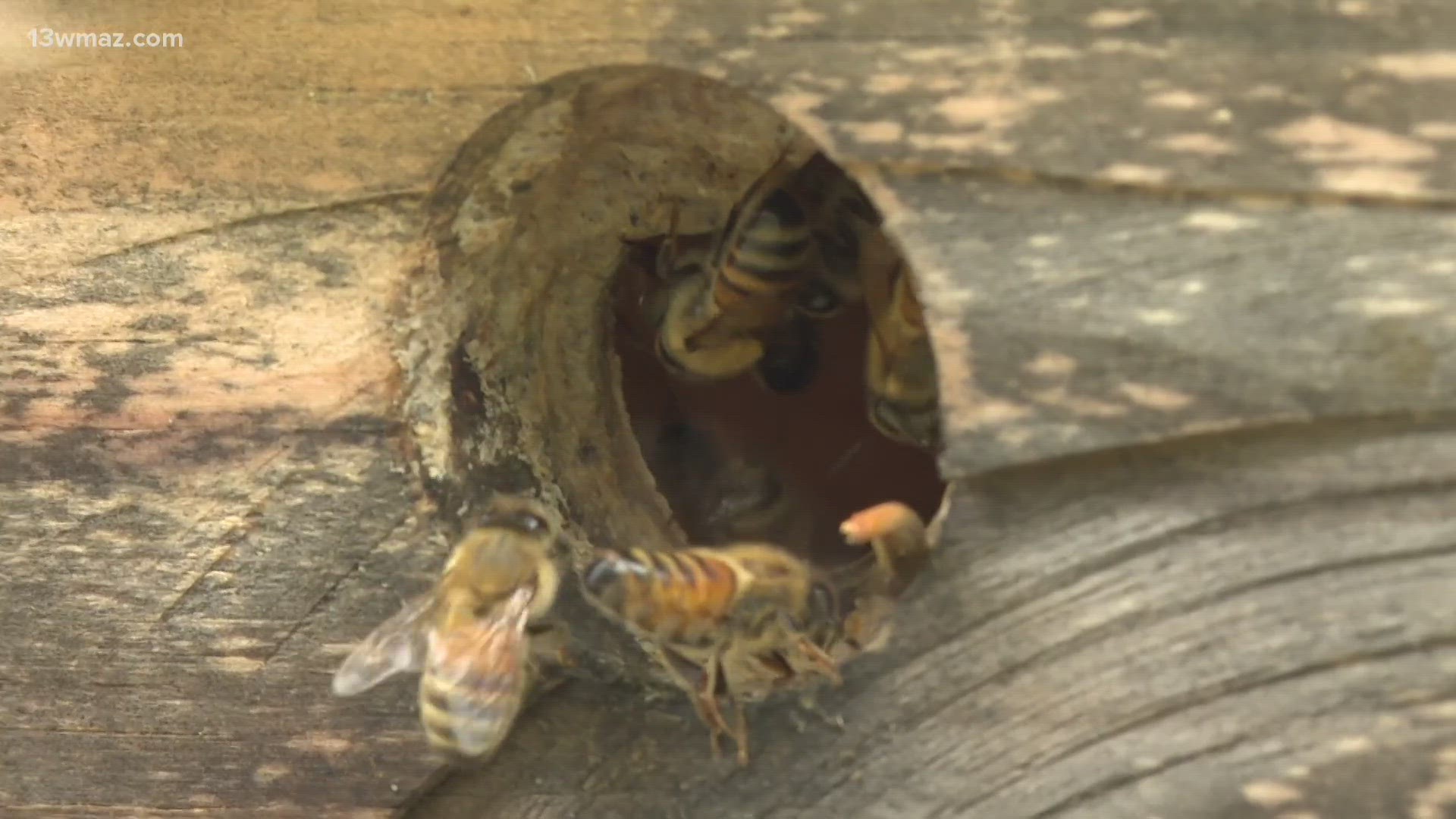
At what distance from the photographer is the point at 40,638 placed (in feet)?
3.23

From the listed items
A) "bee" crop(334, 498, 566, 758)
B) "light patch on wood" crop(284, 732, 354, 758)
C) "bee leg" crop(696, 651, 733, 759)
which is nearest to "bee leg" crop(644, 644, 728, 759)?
"bee leg" crop(696, 651, 733, 759)

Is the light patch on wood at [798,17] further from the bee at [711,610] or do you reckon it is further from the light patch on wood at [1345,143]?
the bee at [711,610]

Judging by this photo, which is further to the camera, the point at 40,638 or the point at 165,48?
the point at 40,638

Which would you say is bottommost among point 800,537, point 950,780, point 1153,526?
point 800,537

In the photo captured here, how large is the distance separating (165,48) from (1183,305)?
26.4 inches

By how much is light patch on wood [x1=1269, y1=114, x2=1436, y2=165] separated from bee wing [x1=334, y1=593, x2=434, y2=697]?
2.06 feet

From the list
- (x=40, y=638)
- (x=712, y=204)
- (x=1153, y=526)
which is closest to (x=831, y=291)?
(x=712, y=204)

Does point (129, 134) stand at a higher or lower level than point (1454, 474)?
higher

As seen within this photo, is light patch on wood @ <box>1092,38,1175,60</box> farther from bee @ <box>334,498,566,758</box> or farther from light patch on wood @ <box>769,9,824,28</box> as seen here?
bee @ <box>334,498,566,758</box>

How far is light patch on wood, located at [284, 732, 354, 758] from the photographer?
959 mm

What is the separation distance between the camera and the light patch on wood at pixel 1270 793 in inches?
29.0

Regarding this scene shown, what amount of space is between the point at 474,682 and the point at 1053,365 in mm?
444

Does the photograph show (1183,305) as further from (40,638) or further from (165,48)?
(40,638)

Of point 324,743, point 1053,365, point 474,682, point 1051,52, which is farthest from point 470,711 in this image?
point 1051,52
